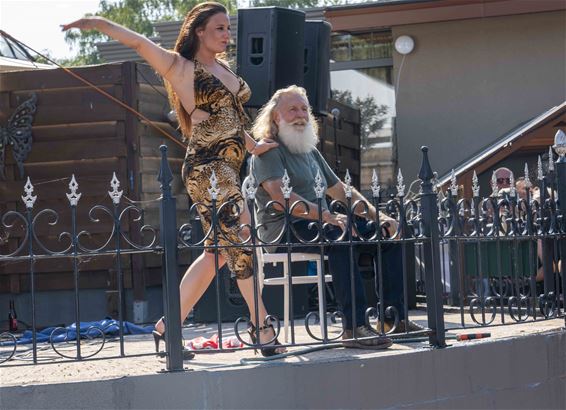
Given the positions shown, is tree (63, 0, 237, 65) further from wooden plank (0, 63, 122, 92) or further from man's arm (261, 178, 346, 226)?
Answer: man's arm (261, 178, 346, 226)

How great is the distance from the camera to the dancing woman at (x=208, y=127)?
17.4 ft

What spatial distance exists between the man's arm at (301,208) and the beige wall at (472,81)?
9454 millimetres

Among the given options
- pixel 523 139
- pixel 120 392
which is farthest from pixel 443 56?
pixel 120 392

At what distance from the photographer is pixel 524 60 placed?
49.3 ft

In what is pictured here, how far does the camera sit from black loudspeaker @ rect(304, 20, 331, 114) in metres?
9.66

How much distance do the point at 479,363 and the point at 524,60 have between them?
10069mm

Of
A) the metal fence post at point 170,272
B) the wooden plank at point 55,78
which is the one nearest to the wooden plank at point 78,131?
the wooden plank at point 55,78

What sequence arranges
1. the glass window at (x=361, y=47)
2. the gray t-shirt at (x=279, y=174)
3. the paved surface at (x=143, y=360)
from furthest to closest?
the glass window at (x=361, y=47) → the gray t-shirt at (x=279, y=174) → the paved surface at (x=143, y=360)

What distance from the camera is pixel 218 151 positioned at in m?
5.46

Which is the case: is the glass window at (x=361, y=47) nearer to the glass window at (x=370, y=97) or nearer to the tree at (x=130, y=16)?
the glass window at (x=370, y=97)

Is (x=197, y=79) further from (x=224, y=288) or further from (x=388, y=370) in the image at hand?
(x=224, y=288)

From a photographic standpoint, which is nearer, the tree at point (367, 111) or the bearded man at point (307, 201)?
the bearded man at point (307, 201)

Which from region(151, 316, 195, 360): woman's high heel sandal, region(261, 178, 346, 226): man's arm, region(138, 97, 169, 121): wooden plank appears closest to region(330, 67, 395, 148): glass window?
region(138, 97, 169, 121): wooden plank

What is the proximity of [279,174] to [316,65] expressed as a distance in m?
3.82
